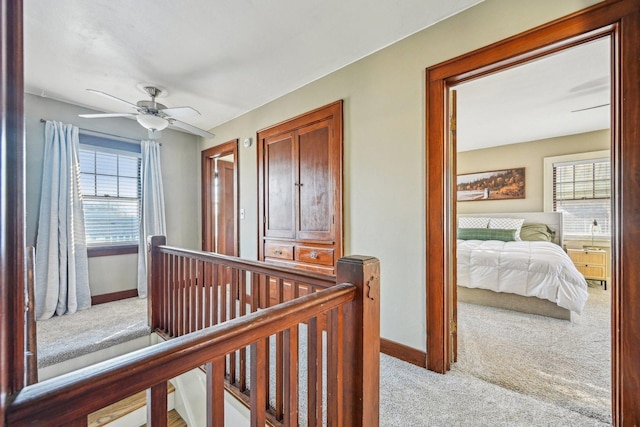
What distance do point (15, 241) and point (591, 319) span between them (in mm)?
4298

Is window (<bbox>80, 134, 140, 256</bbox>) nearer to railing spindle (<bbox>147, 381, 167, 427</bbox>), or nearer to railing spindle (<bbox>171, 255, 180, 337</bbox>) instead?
railing spindle (<bbox>171, 255, 180, 337</bbox>)

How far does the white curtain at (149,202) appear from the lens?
3686mm

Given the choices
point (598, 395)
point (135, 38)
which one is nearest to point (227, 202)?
point (135, 38)

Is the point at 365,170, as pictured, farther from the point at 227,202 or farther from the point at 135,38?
the point at 227,202

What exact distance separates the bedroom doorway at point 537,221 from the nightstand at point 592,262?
0.04 metres

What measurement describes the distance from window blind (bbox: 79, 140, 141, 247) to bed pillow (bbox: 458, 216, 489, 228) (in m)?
5.70

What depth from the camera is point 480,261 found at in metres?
3.37

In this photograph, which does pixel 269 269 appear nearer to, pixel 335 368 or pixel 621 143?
pixel 335 368

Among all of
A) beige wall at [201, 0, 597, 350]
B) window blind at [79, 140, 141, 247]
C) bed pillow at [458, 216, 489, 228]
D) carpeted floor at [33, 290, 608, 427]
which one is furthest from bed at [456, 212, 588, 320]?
window blind at [79, 140, 141, 247]

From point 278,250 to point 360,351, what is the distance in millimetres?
2300

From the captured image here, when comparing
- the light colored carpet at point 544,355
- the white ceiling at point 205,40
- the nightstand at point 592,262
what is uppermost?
the white ceiling at point 205,40

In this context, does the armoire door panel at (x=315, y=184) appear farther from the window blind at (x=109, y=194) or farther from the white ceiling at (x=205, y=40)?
the window blind at (x=109, y=194)

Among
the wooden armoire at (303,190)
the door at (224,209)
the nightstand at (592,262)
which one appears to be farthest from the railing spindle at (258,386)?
the nightstand at (592,262)

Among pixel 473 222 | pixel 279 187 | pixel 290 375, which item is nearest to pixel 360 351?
pixel 290 375
